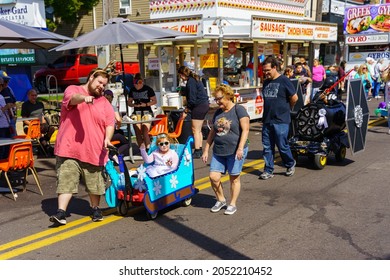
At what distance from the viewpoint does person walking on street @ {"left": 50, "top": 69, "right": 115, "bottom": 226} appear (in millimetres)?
5238

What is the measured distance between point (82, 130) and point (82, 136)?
69 mm

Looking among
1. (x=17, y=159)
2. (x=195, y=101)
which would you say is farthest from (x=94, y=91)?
(x=195, y=101)

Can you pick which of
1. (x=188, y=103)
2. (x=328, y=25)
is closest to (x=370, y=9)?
(x=328, y=25)

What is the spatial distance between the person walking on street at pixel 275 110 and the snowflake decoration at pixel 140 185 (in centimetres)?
256

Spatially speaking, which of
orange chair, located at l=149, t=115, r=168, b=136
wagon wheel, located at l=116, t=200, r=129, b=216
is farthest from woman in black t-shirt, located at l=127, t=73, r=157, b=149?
wagon wheel, located at l=116, t=200, r=129, b=216

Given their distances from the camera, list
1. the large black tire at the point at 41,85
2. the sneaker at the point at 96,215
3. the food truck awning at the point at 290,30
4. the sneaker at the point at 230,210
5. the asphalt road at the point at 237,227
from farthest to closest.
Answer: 1. the large black tire at the point at 41,85
2. the food truck awning at the point at 290,30
3. the sneaker at the point at 230,210
4. the sneaker at the point at 96,215
5. the asphalt road at the point at 237,227

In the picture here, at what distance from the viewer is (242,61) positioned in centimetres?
1430

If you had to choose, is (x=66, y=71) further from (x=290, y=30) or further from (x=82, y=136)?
(x=82, y=136)

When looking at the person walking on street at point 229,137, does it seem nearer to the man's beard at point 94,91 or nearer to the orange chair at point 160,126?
the man's beard at point 94,91

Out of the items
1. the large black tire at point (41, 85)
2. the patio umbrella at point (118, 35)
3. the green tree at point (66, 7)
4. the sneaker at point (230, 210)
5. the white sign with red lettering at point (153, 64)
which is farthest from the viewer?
the green tree at point (66, 7)

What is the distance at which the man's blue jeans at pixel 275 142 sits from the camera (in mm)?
7402

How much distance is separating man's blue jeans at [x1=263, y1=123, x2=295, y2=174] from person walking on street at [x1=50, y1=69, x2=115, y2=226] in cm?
298

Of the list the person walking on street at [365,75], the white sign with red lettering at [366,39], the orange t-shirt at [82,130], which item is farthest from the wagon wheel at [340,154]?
the white sign with red lettering at [366,39]

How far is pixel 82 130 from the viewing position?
207 inches
